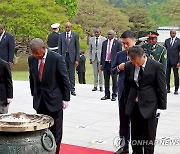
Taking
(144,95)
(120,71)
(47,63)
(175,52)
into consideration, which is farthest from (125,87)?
(175,52)

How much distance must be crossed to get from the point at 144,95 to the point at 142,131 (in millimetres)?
482

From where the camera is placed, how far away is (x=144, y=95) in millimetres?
5121

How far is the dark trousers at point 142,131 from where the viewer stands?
204 inches

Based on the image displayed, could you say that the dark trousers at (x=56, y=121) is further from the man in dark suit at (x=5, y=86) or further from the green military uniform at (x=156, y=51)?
the green military uniform at (x=156, y=51)

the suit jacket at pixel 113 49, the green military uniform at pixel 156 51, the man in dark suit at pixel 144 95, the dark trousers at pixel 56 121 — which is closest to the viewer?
the man in dark suit at pixel 144 95

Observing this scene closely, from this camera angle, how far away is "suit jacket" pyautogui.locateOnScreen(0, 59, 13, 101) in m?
5.90

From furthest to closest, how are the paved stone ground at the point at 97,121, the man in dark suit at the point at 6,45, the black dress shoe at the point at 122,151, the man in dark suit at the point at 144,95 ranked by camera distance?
the man in dark suit at the point at 6,45
the paved stone ground at the point at 97,121
the black dress shoe at the point at 122,151
the man in dark suit at the point at 144,95

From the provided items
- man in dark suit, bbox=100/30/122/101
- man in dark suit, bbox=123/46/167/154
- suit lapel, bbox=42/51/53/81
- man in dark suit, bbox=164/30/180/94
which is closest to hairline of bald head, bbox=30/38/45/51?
A: suit lapel, bbox=42/51/53/81

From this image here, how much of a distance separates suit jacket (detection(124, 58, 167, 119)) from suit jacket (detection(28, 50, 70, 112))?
2.92 feet

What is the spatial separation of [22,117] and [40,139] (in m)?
0.42

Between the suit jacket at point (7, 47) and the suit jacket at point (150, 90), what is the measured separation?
5196 mm

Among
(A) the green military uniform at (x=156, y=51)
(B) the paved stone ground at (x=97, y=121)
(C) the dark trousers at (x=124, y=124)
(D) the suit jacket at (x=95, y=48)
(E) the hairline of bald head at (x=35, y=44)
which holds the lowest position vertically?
(B) the paved stone ground at (x=97, y=121)

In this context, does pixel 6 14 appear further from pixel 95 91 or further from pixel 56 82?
pixel 56 82

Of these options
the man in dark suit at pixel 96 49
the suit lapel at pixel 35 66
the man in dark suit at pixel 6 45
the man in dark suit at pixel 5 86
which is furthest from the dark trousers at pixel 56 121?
the man in dark suit at pixel 96 49
